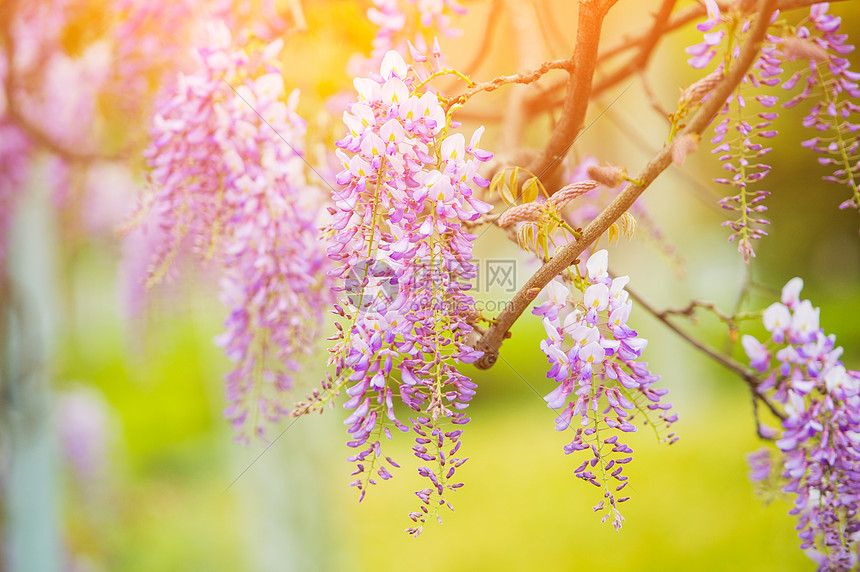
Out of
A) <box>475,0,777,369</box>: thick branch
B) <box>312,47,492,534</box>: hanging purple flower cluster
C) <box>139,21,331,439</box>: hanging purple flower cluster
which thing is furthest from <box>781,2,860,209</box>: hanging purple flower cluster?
<box>139,21,331,439</box>: hanging purple flower cluster

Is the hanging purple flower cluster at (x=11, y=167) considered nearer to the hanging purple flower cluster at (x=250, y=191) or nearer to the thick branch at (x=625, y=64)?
the hanging purple flower cluster at (x=250, y=191)

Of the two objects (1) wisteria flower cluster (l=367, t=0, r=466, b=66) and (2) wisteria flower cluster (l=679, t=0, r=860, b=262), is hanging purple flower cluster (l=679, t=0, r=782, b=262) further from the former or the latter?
(1) wisteria flower cluster (l=367, t=0, r=466, b=66)

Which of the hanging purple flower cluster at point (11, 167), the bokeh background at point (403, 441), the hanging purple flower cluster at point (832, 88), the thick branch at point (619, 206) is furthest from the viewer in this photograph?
the hanging purple flower cluster at point (11, 167)

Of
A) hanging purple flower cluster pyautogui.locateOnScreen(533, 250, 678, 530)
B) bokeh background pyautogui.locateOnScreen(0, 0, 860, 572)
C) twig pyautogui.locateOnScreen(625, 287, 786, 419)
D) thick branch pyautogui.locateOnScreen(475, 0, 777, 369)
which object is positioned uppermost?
thick branch pyautogui.locateOnScreen(475, 0, 777, 369)

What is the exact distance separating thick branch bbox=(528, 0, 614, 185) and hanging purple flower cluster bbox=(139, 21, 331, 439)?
0.75 feet

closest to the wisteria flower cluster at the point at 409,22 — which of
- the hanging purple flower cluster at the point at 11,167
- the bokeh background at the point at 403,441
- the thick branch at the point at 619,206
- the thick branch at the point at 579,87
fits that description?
the bokeh background at the point at 403,441

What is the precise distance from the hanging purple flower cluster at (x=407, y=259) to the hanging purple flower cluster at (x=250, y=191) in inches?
7.6

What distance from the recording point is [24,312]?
147cm

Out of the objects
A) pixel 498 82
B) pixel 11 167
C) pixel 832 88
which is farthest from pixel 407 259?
pixel 11 167

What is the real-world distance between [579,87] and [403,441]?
0.47 meters

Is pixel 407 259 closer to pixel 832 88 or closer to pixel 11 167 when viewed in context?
pixel 832 88

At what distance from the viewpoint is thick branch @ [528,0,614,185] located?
0.42m

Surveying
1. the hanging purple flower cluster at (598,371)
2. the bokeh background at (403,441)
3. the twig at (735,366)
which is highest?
the hanging purple flower cluster at (598,371)

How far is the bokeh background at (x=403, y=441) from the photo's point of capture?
910mm
